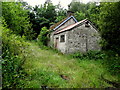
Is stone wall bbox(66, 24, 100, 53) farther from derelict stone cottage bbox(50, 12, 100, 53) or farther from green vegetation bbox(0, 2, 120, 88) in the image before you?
green vegetation bbox(0, 2, 120, 88)

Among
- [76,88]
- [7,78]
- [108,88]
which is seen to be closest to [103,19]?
[108,88]

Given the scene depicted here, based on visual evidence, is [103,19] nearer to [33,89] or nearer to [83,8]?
[33,89]

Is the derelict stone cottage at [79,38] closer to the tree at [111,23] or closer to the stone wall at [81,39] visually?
the stone wall at [81,39]

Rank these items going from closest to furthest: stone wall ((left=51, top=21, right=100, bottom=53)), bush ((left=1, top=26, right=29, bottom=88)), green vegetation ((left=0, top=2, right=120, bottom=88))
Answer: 1. bush ((left=1, top=26, right=29, bottom=88))
2. green vegetation ((left=0, top=2, right=120, bottom=88))
3. stone wall ((left=51, top=21, right=100, bottom=53))

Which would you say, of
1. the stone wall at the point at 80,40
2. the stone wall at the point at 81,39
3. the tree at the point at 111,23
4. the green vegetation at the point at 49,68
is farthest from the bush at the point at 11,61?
the stone wall at the point at 81,39

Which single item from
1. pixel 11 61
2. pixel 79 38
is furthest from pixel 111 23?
pixel 11 61

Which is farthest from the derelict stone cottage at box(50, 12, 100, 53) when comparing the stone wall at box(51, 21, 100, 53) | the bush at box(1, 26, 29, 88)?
the bush at box(1, 26, 29, 88)

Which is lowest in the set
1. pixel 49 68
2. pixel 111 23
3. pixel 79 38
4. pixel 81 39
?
pixel 49 68

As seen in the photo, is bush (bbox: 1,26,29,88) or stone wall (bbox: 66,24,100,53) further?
stone wall (bbox: 66,24,100,53)

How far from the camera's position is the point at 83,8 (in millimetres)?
33250

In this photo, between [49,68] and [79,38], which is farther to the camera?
[79,38]

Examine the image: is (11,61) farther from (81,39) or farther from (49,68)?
(81,39)

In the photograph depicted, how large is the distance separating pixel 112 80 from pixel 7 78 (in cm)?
560

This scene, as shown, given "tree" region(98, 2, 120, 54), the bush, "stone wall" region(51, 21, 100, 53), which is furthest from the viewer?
A: "stone wall" region(51, 21, 100, 53)
